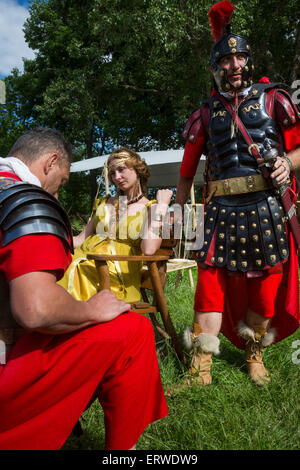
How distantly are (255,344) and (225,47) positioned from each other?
195 cm

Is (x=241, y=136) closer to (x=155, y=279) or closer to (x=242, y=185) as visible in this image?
(x=242, y=185)

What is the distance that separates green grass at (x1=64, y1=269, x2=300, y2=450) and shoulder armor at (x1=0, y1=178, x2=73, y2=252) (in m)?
1.25

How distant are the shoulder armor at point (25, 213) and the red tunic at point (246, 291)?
1509mm

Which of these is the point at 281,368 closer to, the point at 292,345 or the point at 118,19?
the point at 292,345

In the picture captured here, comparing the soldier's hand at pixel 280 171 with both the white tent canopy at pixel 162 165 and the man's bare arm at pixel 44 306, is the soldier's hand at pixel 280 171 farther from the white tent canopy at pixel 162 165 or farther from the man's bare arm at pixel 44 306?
the white tent canopy at pixel 162 165

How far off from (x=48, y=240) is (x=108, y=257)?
50.4 inches

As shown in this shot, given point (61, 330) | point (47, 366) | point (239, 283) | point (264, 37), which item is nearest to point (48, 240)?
point (61, 330)

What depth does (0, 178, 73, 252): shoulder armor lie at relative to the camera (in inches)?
43.8

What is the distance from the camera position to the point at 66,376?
1.21m

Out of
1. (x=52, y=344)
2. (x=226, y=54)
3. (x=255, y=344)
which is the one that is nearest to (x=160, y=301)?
(x=255, y=344)

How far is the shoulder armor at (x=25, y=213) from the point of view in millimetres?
1113

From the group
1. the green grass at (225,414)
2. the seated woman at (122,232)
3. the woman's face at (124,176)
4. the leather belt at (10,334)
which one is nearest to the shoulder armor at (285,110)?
the seated woman at (122,232)

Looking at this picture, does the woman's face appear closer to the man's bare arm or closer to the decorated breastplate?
the decorated breastplate

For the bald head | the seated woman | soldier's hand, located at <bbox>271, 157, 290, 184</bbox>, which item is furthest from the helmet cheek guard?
the bald head
